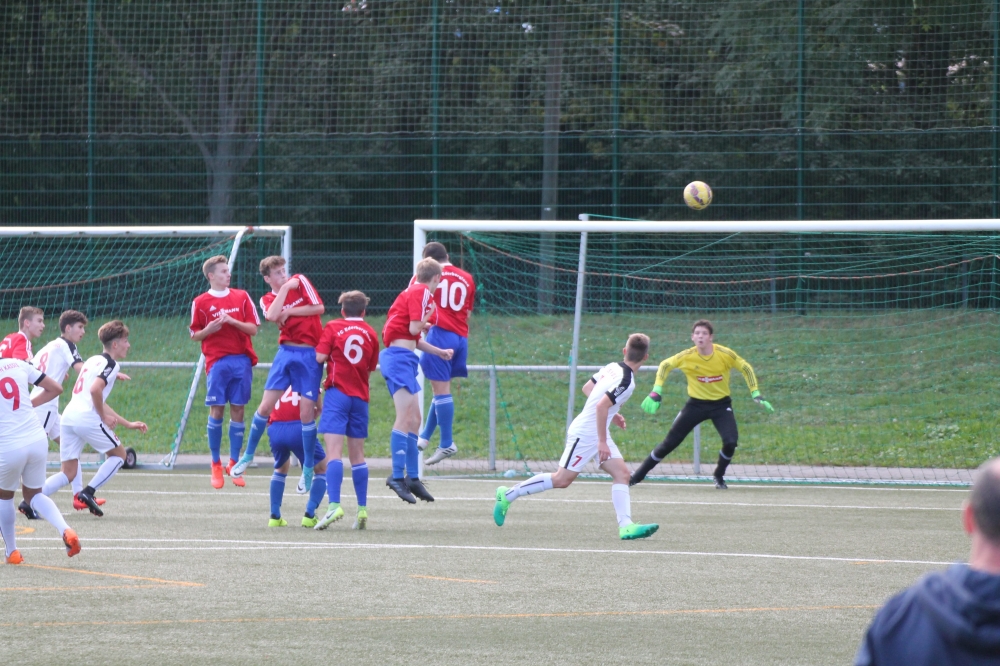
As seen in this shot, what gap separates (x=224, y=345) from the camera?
12.5m

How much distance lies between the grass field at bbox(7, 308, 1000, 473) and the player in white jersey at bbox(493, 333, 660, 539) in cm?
545

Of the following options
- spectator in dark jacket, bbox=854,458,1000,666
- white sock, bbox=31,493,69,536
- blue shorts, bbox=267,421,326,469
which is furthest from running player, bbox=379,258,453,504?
spectator in dark jacket, bbox=854,458,1000,666

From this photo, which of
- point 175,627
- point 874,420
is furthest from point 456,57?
point 175,627

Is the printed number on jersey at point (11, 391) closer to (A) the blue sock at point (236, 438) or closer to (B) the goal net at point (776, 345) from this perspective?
(A) the blue sock at point (236, 438)

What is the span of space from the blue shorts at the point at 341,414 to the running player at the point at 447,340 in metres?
2.99

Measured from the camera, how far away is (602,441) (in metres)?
9.01

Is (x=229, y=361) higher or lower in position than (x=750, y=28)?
lower

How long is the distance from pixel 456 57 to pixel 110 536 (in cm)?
1263

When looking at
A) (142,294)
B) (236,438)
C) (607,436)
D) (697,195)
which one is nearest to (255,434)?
(236,438)

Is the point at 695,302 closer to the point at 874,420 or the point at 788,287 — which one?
the point at 788,287

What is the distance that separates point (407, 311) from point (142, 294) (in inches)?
383

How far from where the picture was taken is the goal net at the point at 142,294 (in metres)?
16.4

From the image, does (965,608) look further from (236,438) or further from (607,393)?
(236,438)

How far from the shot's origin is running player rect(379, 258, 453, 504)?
1047cm
